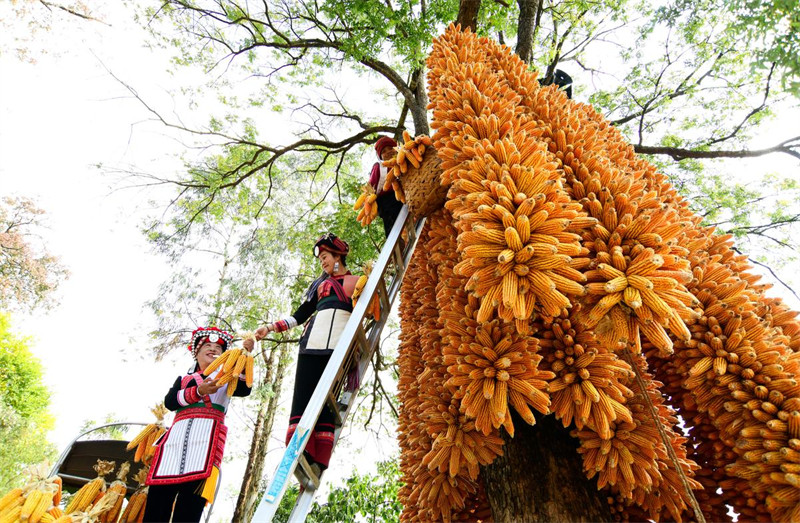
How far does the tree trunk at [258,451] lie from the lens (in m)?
7.55

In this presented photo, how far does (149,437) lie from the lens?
2914 mm

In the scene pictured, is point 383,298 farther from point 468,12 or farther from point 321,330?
point 468,12

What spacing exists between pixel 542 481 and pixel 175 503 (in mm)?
2275

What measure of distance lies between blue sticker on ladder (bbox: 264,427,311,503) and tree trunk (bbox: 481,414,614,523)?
0.74 m

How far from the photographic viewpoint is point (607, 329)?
0.95 meters

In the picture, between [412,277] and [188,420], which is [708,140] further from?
[188,420]

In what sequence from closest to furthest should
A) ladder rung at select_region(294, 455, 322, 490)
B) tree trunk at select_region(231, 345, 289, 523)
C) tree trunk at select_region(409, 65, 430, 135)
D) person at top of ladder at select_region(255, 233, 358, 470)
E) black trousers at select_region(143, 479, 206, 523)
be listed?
ladder rung at select_region(294, 455, 322, 490)
person at top of ladder at select_region(255, 233, 358, 470)
black trousers at select_region(143, 479, 206, 523)
tree trunk at select_region(409, 65, 430, 135)
tree trunk at select_region(231, 345, 289, 523)

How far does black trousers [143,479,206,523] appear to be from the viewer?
7.68 feet

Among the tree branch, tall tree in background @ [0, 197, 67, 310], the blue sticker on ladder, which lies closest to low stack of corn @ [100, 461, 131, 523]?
the blue sticker on ladder

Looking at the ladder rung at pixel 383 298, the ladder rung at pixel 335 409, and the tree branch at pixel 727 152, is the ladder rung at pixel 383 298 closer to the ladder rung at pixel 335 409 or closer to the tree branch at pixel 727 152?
the ladder rung at pixel 335 409

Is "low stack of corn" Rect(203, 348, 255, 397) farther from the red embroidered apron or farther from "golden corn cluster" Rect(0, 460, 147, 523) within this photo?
"golden corn cluster" Rect(0, 460, 147, 523)

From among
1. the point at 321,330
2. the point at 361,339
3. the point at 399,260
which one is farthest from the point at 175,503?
Result: the point at 399,260

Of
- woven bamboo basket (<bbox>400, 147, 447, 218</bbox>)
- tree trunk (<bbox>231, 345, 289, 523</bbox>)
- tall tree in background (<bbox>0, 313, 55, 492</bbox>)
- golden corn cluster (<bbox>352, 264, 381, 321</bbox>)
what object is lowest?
tall tree in background (<bbox>0, 313, 55, 492</bbox>)

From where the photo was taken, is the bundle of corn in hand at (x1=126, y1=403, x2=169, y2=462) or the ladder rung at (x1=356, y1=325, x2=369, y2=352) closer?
the ladder rung at (x1=356, y1=325, x2=369, y2=352)
